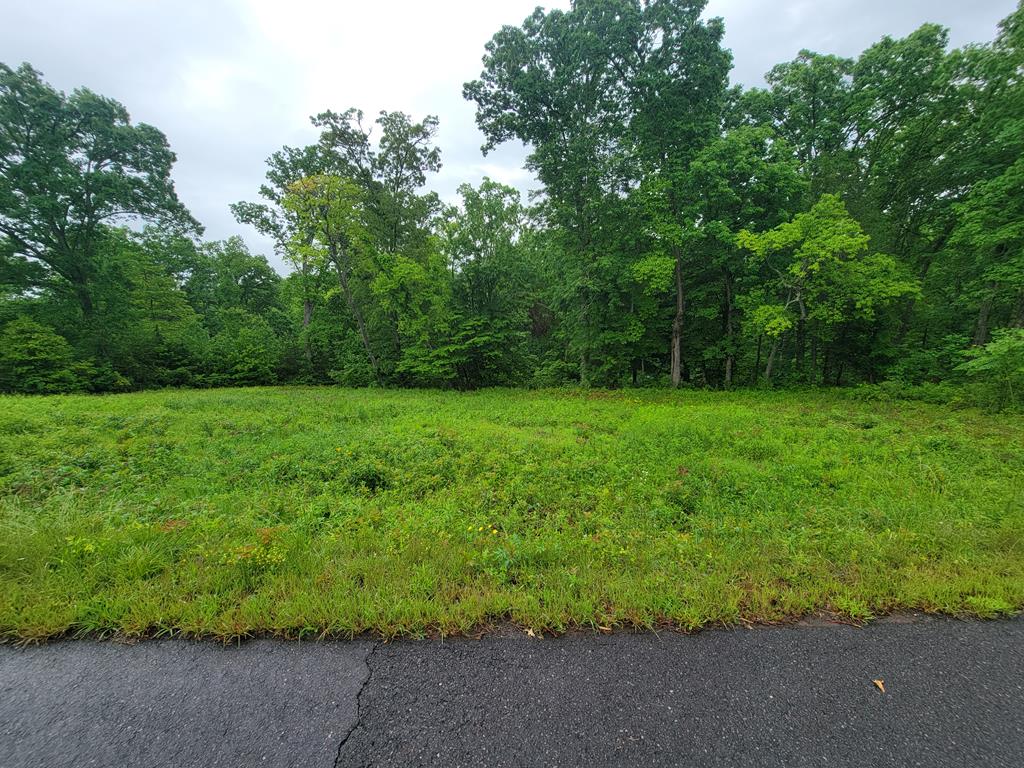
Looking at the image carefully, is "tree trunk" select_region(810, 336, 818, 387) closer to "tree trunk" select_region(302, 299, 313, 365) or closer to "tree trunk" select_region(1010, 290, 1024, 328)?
"tree trunk" select_region(1010, 290, 1024, 328)

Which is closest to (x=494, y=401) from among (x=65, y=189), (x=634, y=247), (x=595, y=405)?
(x=595, y=405)

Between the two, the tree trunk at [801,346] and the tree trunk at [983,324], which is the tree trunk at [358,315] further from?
the tree trunk at [983,324]

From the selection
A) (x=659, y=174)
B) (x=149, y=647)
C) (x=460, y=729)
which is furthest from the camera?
(x=659, y=174)

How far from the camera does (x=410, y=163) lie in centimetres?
2242

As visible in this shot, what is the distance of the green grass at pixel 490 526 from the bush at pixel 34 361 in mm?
13240

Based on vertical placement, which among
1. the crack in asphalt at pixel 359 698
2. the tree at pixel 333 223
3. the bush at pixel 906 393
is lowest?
the crack in asphalt at pixel 359 698

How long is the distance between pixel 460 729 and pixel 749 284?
1884cm

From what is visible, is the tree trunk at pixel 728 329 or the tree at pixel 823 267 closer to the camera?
the tree at pixel 823 267

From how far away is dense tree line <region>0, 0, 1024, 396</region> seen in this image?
13.5 metres

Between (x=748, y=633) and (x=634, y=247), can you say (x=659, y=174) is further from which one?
(x=748, y=633)

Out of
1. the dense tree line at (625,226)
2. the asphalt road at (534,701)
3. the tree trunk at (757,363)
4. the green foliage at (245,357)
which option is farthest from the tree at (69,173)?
the tree trunk at (757,363)

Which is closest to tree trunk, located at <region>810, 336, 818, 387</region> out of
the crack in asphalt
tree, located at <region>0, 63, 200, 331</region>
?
the crack in asphalt

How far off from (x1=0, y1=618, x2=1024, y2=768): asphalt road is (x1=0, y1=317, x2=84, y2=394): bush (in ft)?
72.0

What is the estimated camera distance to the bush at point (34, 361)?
50.4 ft
